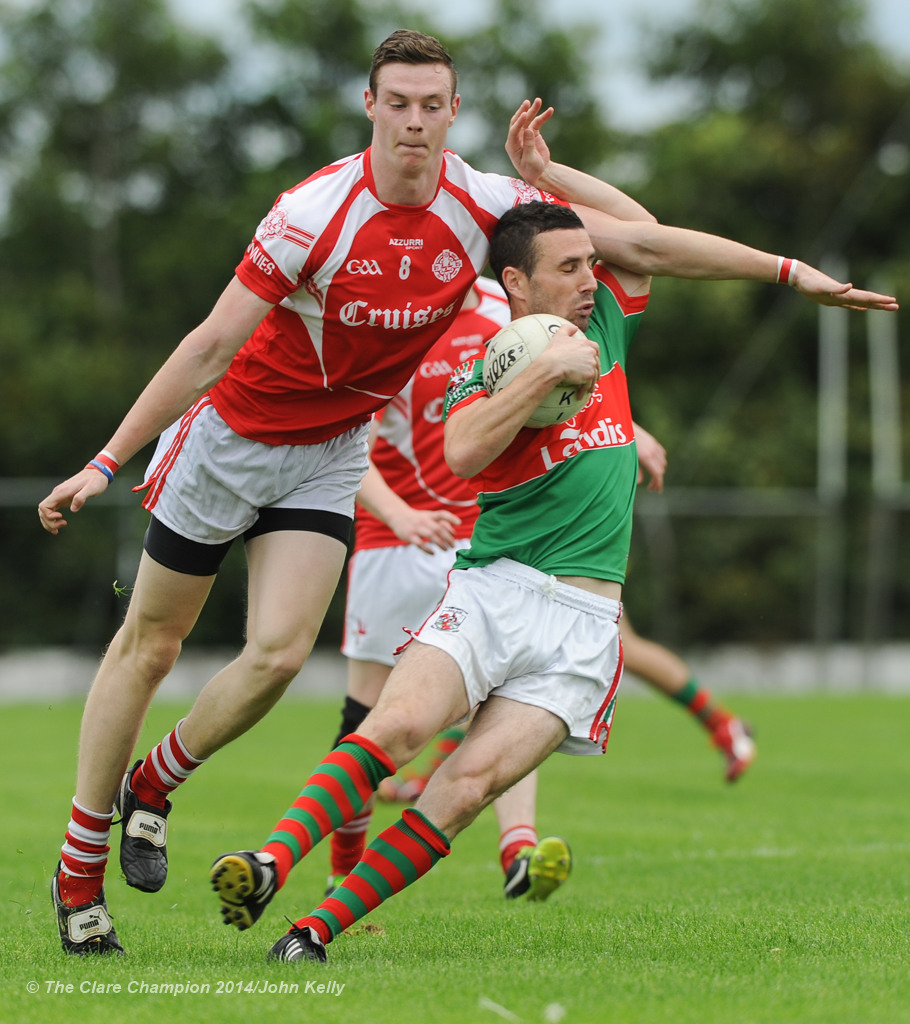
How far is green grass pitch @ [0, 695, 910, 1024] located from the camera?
3.13m

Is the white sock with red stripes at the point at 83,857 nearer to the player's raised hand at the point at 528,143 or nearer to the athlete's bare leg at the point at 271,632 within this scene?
the athlete's bare leg at the point at 271,632

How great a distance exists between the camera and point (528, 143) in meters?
4.23

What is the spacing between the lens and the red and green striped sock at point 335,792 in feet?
11.4

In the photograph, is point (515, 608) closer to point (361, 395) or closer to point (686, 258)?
point (361, 395)

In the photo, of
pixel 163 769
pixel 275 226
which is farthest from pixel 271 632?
pixel 275 226

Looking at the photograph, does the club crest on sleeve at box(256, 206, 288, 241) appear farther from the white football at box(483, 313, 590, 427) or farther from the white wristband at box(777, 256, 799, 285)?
the white wristband at box(777, 256, 799, 285)

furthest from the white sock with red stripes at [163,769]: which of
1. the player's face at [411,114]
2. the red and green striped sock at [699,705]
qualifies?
the red and green striped sock at [699,705]

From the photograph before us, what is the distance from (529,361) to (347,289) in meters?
0.58

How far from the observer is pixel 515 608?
153 inches

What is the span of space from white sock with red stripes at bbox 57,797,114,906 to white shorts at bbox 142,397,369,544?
0.90 meters

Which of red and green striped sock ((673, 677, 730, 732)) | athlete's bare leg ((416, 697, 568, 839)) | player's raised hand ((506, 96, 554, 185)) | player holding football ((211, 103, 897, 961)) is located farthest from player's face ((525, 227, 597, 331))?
red and green striped sock ((673, 677, 730, 732))
